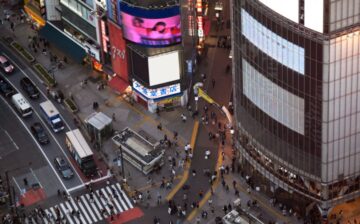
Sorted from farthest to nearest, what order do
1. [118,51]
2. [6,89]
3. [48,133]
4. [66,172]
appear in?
[6,89] < [118,51] < [48,133] < [66,172]

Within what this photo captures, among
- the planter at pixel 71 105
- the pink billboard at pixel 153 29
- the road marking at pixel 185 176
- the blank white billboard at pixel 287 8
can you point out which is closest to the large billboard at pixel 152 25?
the pink billboard at pixel 153 29

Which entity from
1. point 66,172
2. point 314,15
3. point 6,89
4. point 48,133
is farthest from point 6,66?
point 314,15

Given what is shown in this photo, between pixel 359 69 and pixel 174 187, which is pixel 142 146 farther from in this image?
pixel 359 69

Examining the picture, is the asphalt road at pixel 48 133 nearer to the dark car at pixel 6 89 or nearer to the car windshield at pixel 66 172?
the car windshield at pixel 66 172

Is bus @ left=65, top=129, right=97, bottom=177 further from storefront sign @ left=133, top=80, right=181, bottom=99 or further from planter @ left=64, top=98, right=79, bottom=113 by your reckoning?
storefront sign @ left=133, top=80, right=181, bottom=99

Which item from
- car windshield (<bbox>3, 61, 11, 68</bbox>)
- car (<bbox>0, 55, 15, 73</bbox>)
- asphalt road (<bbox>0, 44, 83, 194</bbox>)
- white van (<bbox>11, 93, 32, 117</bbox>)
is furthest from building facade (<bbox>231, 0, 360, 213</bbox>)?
car windshield (<bbox>3, 61, 11, 68</bbox>)

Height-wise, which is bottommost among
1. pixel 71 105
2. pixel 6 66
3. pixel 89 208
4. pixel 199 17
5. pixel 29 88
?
pixel 89 208

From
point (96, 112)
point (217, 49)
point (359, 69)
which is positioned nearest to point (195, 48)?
point (217, 49)

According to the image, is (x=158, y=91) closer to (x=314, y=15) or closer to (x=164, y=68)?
(x=164, y=68)
